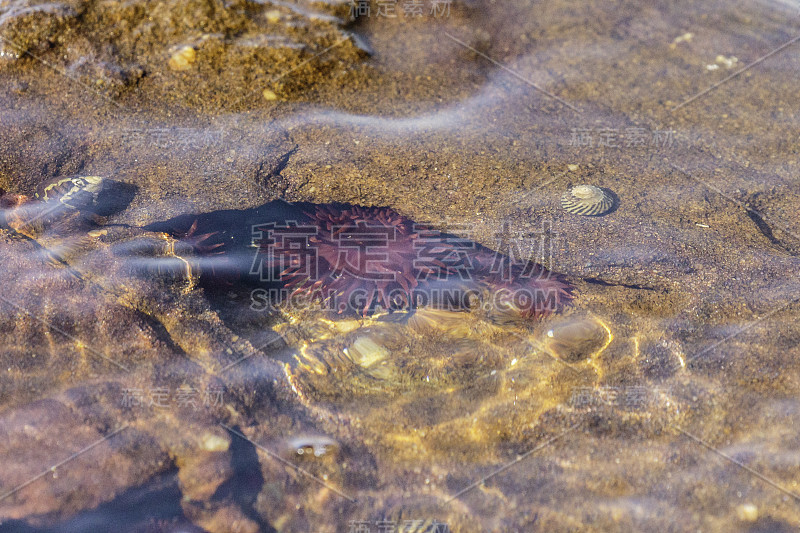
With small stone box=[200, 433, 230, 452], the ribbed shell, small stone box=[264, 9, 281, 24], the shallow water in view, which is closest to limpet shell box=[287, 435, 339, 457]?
the shallow water

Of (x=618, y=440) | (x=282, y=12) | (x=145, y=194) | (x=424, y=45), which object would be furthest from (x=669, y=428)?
(x=282, y=12)

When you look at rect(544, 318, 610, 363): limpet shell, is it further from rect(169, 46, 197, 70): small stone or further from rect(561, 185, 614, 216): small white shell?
rect(169, 46, 197, 70): small stone

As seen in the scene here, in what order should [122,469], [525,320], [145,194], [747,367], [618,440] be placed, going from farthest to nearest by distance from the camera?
1. [145,194]
2. [525,320]
3. [747,367]
4. [618,440]
5. [122,469]

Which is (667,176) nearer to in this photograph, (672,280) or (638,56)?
(672,280)

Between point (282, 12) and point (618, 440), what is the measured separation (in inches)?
195

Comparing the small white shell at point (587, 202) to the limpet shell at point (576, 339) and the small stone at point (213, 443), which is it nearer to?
the limpet shell at point (576, 339)

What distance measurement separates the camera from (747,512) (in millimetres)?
3018

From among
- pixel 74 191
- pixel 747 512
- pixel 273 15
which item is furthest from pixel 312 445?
pixel 273 15

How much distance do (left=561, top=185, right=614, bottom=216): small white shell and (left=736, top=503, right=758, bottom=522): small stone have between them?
2208 millimetres

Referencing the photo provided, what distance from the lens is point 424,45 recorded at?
19.5ft

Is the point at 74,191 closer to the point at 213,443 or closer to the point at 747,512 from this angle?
the point at 213,443

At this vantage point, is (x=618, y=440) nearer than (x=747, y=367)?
Yes

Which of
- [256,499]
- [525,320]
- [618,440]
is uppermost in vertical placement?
[525,320]

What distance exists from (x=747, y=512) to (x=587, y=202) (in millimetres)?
2302
